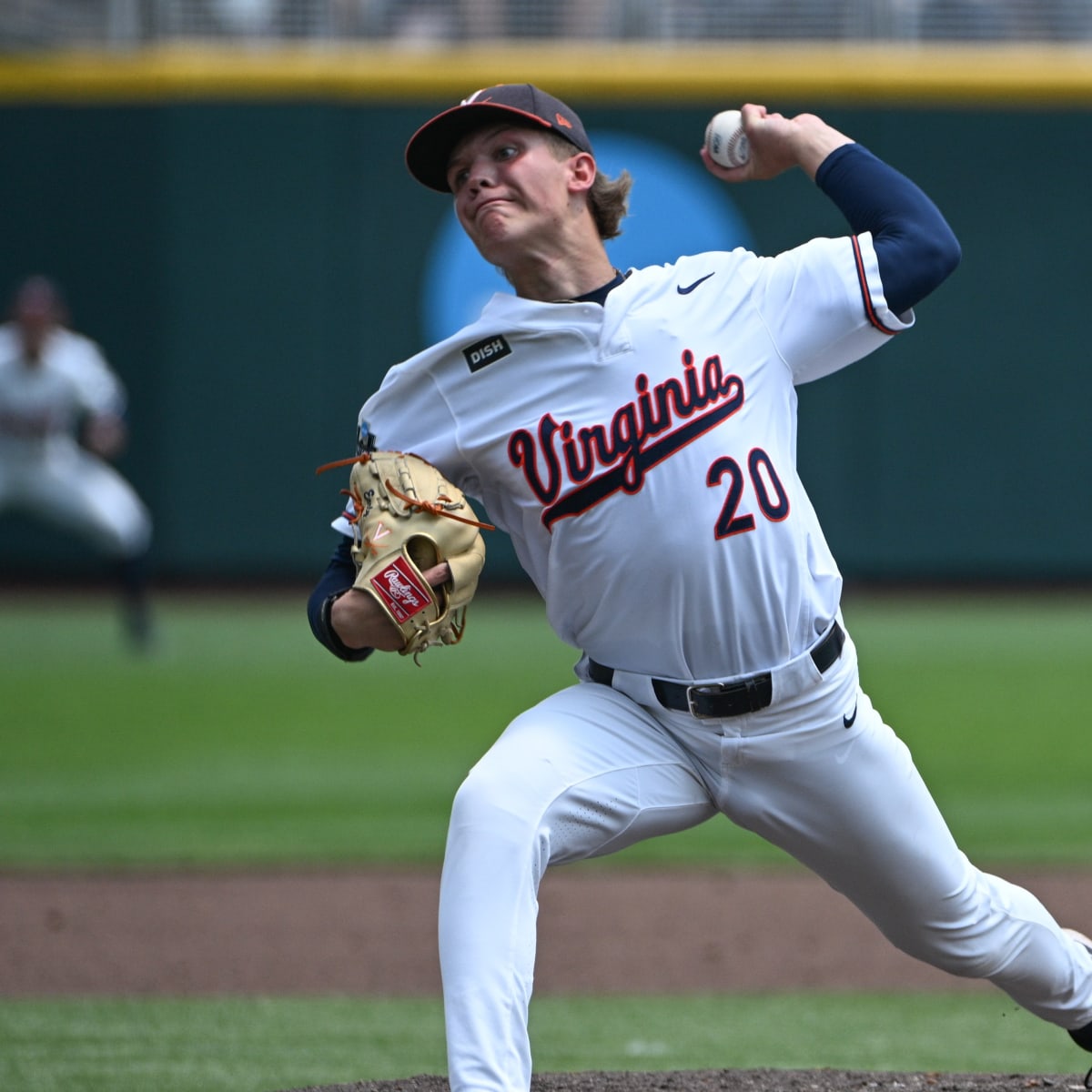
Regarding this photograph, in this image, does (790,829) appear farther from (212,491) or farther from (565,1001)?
(212,491)

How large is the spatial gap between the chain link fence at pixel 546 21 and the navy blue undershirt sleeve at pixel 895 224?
1185 centimetres

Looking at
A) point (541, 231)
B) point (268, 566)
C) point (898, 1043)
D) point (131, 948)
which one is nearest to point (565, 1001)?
point (898, 1043)

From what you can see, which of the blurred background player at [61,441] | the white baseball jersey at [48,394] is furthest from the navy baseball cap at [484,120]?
the white baseball jersey at [48,394]

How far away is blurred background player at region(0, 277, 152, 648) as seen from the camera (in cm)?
1138

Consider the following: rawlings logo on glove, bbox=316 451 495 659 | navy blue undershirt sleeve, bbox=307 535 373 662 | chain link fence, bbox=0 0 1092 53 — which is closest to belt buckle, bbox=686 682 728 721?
rawlings logo on glove, bbox=316 451 495 659

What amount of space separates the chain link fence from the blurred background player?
124 inches

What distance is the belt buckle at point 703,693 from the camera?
2.94m

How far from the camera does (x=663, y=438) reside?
9.56ft

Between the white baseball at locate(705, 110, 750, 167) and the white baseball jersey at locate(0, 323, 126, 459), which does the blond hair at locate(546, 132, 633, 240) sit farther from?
the white baseball jersey at locate(0, 323, 126, 459)

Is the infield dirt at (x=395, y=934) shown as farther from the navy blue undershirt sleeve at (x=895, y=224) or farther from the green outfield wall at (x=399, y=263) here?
the green outfield wall at (x=399, y=263)

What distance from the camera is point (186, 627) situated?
12.5m

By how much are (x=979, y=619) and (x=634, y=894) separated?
7.71 metres

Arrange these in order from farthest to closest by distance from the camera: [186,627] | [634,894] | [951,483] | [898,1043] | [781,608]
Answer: [951,483] < [186,627] < [634,894] < [898,1043] < [781,608]

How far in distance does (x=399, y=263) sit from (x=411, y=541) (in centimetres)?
1206
